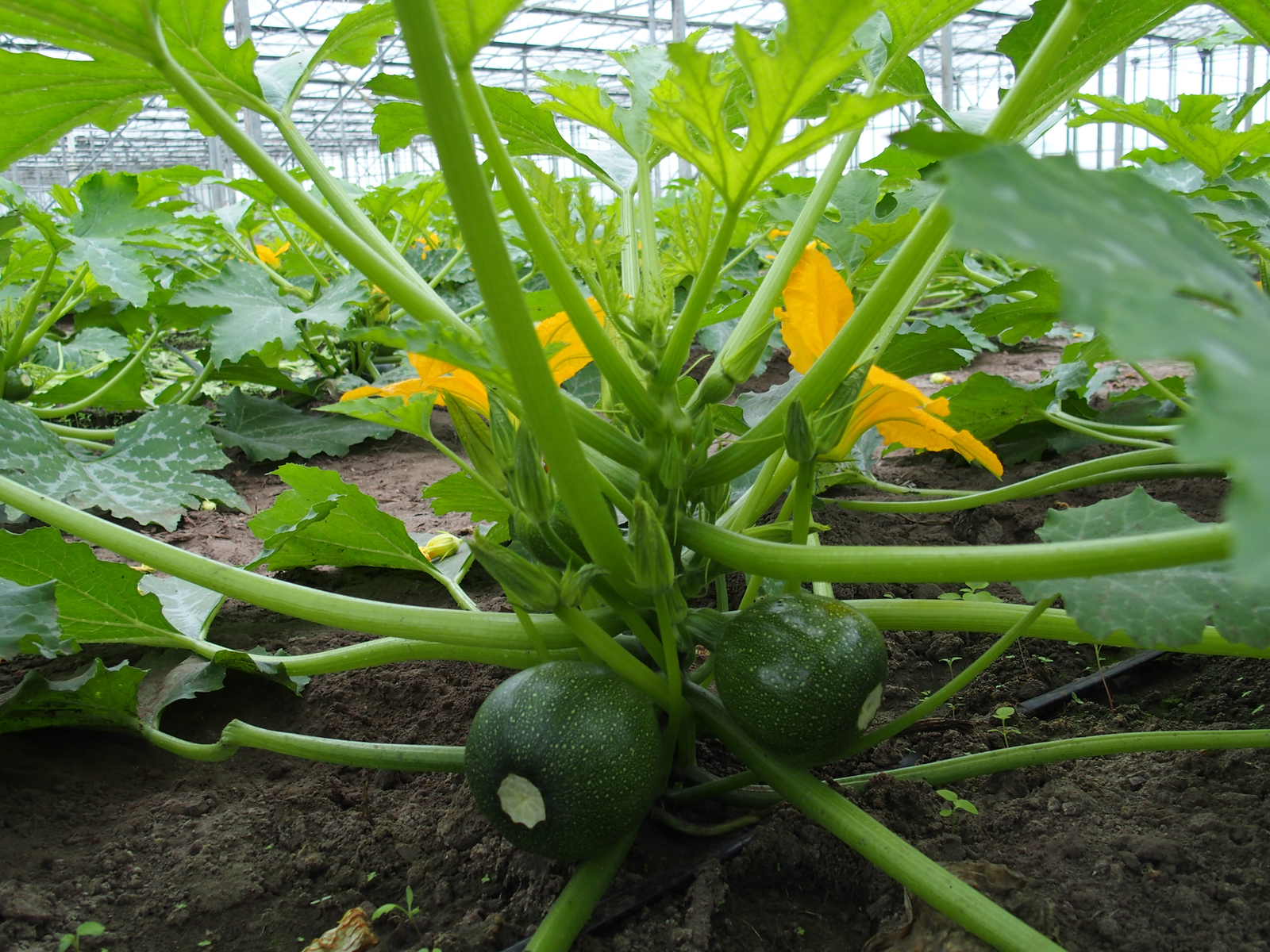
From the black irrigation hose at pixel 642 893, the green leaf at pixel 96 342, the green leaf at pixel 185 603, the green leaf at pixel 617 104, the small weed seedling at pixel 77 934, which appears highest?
the green leaf at pixel 617 104

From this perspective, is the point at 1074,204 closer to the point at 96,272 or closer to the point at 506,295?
the point at 506,295

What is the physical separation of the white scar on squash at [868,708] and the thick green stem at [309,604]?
0.35 m

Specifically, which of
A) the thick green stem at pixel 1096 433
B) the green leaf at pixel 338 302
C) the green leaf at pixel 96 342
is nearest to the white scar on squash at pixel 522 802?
the thick green stem at pixel 1096 433

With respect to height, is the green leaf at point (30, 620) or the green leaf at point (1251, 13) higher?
the green leaf at point (1251, 13)

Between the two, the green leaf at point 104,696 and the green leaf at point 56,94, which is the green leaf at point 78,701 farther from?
the green leaf at point 56,94

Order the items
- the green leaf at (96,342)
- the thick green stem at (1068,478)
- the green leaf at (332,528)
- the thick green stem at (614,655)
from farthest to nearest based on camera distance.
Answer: the green leaf at (96,342) → the thick green stem at (1068,478) → the green leaf at (332,528) → the thick green stem at (614,655)

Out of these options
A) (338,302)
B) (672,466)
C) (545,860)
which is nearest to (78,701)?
(545,860)

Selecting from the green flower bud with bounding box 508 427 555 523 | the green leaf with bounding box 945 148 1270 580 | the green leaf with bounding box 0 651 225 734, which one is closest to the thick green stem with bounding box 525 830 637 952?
the green flower bud with bounding box 508 427 555 523

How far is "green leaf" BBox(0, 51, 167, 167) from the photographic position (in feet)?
3.22

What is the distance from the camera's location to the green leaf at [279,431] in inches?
118

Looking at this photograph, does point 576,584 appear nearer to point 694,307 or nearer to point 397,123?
point 694,307

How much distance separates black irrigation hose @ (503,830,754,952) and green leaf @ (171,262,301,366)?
1.98m

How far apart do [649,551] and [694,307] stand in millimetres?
275

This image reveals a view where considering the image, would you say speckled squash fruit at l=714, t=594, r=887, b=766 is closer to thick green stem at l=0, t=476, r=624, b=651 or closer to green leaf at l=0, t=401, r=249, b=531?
thick green stem at l=0, t=476, r=624, b=651
